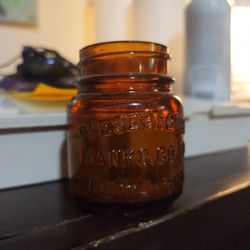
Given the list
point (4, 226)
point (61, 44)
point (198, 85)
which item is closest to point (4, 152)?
point (4, 226)

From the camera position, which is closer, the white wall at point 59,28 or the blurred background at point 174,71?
the blurred background at point 174,71

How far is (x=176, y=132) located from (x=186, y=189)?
62 millimetres

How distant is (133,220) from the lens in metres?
0.24

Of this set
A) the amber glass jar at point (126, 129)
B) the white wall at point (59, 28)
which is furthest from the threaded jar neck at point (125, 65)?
the white wall at point (59, 28)

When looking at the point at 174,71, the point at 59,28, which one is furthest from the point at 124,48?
the point at 59,28

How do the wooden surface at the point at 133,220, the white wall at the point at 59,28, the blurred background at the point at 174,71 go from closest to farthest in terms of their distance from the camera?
the wooden surface at the point at 133,220 → the blurred background at the point at 174,71 → the white wall at the point at 59,28

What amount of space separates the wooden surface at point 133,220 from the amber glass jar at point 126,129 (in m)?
0.01

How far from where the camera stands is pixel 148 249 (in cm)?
24

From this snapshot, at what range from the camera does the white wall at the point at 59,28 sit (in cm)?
84

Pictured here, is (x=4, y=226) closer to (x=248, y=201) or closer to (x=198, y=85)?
(x=248, y=201)

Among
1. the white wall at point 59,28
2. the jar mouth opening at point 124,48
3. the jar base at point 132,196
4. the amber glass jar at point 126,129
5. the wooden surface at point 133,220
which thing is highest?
the white wall at point 59,28

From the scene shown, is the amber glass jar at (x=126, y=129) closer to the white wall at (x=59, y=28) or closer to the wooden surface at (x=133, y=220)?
the wooden surface at (x=133, y=220)

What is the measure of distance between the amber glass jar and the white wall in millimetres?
573

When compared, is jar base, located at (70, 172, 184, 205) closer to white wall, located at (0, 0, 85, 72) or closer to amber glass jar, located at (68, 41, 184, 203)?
amber glass jar, located at (68, 41, 184, 203)
